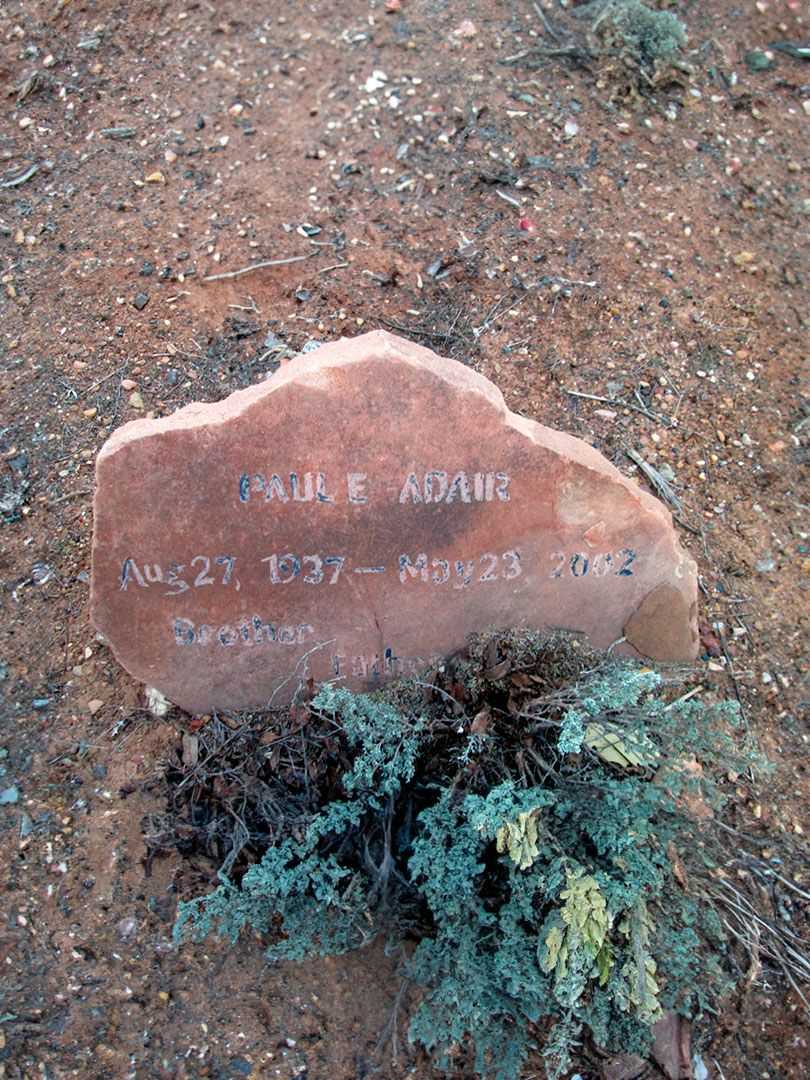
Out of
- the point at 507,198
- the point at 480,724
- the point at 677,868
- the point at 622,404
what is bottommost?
the point at 677,868

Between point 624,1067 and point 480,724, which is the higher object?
point 480,724

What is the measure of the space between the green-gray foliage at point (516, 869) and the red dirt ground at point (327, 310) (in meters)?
0.24

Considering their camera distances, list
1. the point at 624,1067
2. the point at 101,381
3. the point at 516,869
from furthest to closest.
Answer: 1. the point at 101,381
2. the point at 624,1067
3. the point at 516,869

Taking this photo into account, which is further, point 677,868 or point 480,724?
point 677,868

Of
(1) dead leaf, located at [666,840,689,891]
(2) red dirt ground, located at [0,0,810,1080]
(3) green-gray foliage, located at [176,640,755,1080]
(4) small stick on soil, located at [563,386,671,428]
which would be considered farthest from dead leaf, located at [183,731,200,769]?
(4) small stick on soil, located at [563,386,671,428]

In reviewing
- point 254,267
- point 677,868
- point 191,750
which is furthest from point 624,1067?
point 254,267

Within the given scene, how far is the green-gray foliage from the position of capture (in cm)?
259

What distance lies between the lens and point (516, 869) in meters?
2.73

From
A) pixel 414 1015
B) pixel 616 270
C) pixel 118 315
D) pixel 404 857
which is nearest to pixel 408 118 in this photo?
pixel 616 270

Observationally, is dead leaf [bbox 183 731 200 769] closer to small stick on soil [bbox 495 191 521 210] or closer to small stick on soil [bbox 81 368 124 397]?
small stick on soil [bbox 81 368 124 397]

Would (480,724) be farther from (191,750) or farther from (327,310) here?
(327,310)

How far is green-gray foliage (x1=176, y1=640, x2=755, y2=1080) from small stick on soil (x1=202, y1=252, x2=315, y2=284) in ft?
6.23

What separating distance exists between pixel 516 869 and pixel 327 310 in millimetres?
2233

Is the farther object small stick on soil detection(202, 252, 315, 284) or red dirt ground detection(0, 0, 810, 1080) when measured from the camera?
small stick on soil detection(202, 252, 315, 284)
